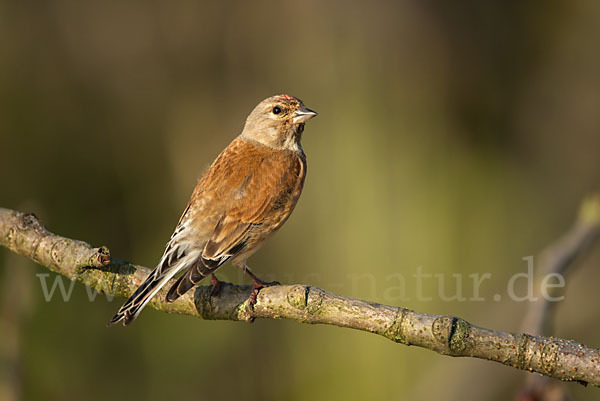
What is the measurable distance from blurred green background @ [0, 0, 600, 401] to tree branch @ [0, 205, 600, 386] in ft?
6.47

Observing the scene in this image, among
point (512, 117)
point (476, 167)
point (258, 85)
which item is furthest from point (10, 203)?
point (512, 117)

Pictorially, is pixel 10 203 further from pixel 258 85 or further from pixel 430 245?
pixel 430 245

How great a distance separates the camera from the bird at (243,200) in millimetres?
3334

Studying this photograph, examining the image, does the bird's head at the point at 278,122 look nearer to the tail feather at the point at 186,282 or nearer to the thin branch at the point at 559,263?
the tail feather at the point at 186,282

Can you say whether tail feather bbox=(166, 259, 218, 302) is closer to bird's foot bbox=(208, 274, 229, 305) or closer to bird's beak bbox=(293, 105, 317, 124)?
bird's foot bbox=(208, 274, 229, 305)

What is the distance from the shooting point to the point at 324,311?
8.07 feet

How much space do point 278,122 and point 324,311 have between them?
1.77 m

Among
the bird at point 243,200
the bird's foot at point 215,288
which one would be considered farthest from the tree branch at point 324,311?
the bird at point 243,200

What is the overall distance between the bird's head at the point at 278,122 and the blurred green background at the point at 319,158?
4.13 ft

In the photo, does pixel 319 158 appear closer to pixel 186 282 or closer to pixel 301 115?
pixel 301 115

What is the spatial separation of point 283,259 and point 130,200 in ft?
4.61

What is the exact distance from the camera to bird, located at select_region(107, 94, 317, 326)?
10.9 feet

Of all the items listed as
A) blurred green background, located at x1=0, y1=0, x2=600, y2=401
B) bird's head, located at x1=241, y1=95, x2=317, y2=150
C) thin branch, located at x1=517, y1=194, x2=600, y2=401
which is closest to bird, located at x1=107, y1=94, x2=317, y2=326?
bird's head, located at x1=241, y1=95, x2=317, y2=150

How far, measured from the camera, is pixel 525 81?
6457 mm
